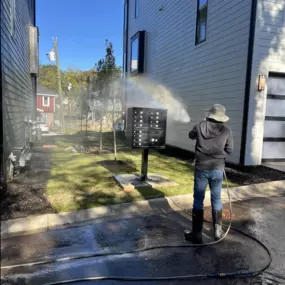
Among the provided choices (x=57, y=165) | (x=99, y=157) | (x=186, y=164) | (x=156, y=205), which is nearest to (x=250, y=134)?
(x=186, y=164)

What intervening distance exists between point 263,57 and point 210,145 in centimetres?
491

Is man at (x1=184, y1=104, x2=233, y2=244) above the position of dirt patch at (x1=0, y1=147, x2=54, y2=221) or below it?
above

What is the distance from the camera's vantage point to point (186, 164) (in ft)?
27.5

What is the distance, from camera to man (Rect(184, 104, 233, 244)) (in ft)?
11.4

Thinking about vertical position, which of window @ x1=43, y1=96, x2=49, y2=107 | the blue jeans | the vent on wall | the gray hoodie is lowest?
the blue jeans

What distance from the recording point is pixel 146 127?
5.45 meters

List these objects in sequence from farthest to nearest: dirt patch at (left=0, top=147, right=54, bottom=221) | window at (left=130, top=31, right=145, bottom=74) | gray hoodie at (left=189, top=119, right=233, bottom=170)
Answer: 1. window at (left=130, top=31, right=145, bottom=74)
2. dirt patch at (left=0, top=147, right=54, bottom=221)
3. gray hoodie at (left=189, top=119, right=233, bottom=170)

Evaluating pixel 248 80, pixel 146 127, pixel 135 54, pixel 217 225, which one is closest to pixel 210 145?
pixel 217 225

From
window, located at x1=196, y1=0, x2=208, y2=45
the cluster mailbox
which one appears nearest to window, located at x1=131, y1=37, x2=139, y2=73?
window, located at x1=196, y1=0, x2=208, y2=45

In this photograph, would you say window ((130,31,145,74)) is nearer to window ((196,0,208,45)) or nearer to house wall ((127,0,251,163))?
house wall ((127,0,251,163))

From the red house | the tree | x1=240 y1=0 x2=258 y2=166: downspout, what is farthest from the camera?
the red house

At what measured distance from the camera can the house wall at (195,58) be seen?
7590 millimetres

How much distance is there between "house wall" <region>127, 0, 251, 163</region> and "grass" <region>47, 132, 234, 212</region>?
2.01 meters

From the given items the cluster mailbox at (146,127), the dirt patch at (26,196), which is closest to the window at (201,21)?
the cluster mailbox at (146,127)
